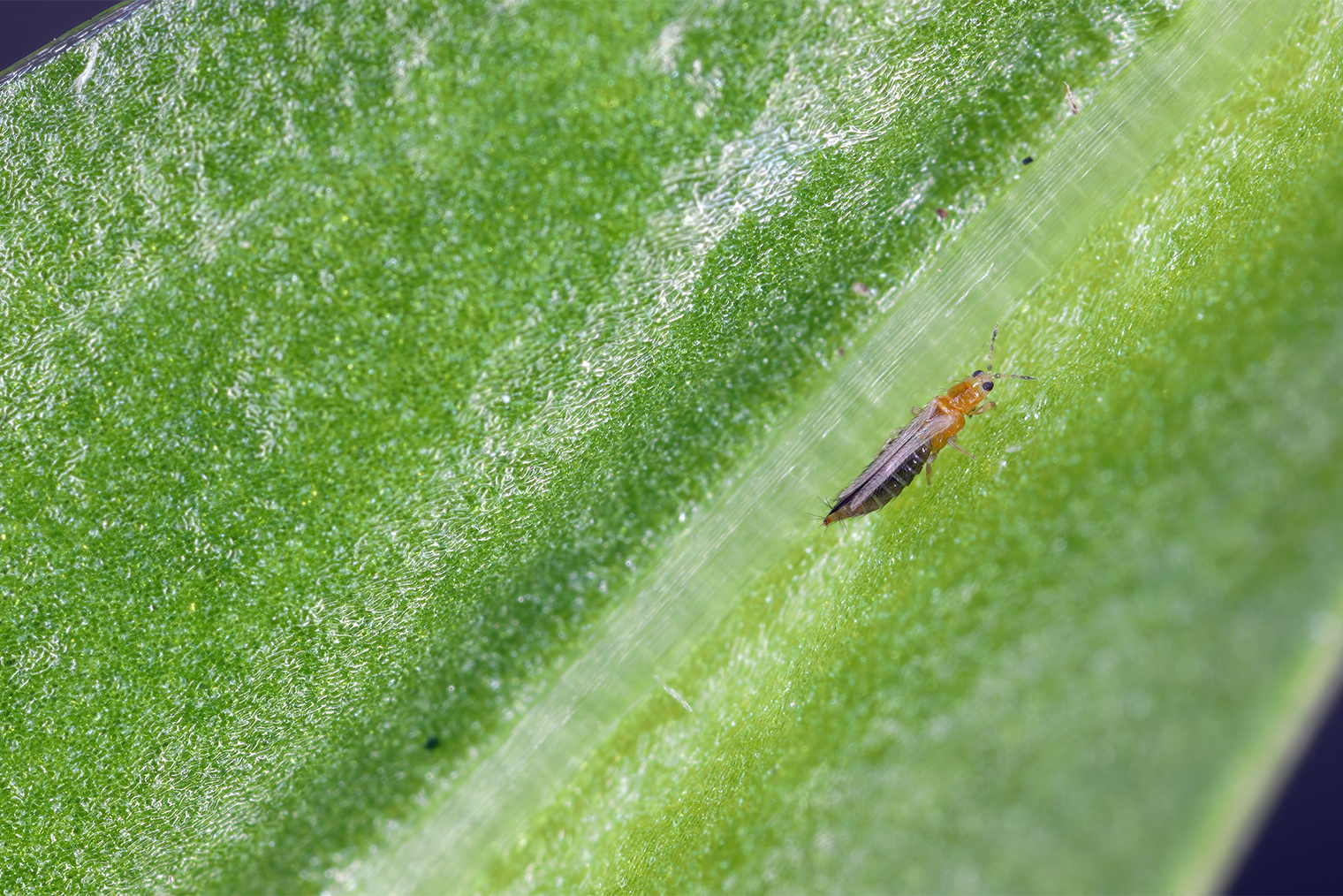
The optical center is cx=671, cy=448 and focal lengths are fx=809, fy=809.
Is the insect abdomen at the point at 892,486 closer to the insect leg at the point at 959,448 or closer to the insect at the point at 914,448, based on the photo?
the insect at the point at 914,448

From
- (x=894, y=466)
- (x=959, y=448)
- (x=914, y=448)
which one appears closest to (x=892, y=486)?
(x=894, y=466)

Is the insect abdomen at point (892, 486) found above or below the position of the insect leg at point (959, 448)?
above

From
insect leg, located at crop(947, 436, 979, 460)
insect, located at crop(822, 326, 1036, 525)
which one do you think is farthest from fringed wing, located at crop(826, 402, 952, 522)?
insect leg, located at crop(947, 436, 979, 460)

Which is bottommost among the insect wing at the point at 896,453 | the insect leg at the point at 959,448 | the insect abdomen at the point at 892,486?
the insect leg at the point at 959,448

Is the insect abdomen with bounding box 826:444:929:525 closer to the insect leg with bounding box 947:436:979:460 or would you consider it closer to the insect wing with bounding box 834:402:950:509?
the insect wing with bounding box 834:402:950:509

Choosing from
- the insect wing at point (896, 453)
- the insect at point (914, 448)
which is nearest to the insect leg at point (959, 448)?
the insect at point (914, 448)

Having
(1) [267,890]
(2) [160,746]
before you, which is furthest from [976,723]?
(2) [160,746]

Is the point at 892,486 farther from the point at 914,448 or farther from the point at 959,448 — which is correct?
the point at 959,448
